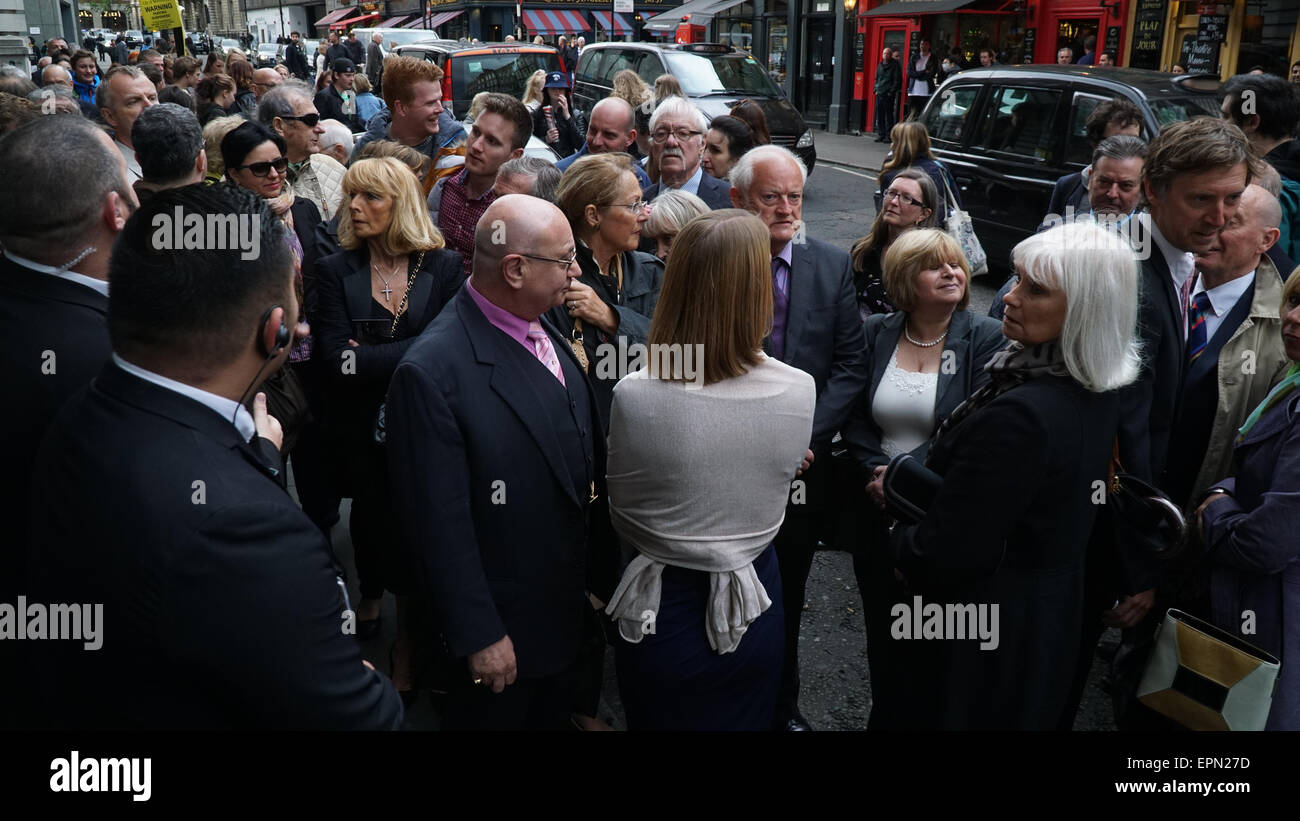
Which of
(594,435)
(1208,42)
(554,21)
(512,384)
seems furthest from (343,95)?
(554,21)

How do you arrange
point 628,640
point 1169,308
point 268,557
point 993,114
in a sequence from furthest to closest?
1. point 993,114
2. point 1169,308
3. point 628,640
4. point 268,557

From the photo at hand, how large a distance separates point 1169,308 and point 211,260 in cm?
266

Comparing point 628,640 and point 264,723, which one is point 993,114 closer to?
point 628,640

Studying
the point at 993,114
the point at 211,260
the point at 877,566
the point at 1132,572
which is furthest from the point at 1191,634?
the point at 993,114

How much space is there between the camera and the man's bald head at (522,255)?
2.43 m

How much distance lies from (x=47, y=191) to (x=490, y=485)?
1.24 meters

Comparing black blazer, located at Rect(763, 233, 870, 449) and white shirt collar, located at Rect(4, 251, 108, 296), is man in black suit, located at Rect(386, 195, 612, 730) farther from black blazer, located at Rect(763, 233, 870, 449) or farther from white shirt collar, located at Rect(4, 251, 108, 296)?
black blazer, located at Rect(763, 233, 870, 449)

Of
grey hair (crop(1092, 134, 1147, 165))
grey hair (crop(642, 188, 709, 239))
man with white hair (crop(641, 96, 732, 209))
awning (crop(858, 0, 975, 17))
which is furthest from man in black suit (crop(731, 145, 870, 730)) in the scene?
awning (crop(858, 0, 975, 17))

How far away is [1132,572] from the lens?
8.60ft

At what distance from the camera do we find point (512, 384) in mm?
2434

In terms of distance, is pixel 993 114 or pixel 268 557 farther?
pixel 993 114

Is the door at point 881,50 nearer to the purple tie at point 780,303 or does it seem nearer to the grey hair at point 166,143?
the purple tie at point 780,303

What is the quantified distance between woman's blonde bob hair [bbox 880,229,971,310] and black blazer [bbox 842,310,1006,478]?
0.10m

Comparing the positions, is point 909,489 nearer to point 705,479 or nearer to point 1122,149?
point 705,479
